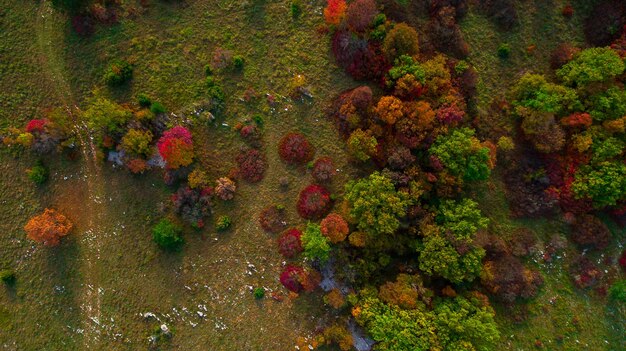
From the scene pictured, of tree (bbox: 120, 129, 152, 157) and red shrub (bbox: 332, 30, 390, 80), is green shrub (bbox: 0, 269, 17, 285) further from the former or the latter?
red shrub (bbox: 332, 30, 390, 80)

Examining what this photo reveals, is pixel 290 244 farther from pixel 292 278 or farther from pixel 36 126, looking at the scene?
pixel 36 126

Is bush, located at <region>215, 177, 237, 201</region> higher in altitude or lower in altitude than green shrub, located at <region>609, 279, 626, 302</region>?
higher


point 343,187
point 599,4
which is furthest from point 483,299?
point 599,4

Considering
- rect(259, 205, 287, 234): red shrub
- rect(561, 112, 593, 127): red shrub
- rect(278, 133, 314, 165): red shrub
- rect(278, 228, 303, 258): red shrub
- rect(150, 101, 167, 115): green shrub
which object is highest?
rect(561, 112, 593, 127): red shrub

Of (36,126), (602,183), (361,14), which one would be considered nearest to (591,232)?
(602,183)

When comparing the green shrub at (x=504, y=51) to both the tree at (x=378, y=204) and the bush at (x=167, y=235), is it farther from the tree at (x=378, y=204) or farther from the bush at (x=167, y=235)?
the bush at (x=167, y=235)

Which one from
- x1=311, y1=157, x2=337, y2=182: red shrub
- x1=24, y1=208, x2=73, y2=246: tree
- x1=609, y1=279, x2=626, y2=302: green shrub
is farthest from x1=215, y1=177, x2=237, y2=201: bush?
x1=609, y1=279, x2=626, y2=302: green shrub
